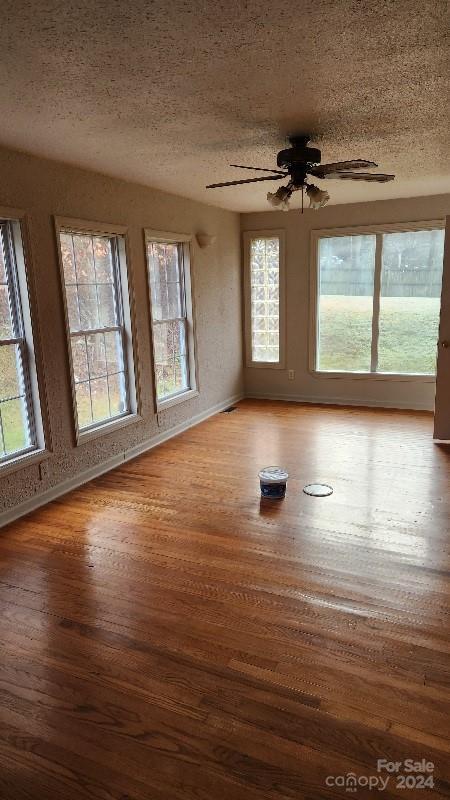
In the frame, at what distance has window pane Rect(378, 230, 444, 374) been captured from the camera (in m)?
5.63

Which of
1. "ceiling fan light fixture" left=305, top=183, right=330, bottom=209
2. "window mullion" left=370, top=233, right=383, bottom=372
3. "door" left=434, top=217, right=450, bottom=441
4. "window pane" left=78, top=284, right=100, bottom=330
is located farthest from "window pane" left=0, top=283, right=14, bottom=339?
"window mullion" left=370, top=233, right=383, bottom=372

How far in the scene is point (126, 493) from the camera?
377cm

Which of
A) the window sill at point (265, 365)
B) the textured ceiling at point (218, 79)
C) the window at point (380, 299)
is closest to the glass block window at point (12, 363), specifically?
the textured ceiling at point (218, 79)

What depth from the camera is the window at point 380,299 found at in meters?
5.68

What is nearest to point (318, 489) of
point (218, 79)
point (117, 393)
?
point (117, 393)

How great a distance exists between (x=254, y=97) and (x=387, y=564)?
254cm

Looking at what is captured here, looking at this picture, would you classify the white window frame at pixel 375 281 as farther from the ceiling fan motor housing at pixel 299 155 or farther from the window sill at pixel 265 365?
the ceiling fan motor housing at pixel 299 155

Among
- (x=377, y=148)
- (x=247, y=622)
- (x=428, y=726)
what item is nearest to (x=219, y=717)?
(x=247, y=622)

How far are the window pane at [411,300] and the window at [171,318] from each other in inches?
95.0

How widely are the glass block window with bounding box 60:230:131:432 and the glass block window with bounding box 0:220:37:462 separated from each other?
17.0 inches

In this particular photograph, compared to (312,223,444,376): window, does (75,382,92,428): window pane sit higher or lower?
lower

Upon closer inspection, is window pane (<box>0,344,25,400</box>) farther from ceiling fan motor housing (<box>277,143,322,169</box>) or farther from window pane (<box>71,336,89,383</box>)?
ceiling fan motor housing (<box>277,143,322,169</box>)

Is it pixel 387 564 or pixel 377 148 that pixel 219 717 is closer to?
pixel 387 564

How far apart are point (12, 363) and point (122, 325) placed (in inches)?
47.1
